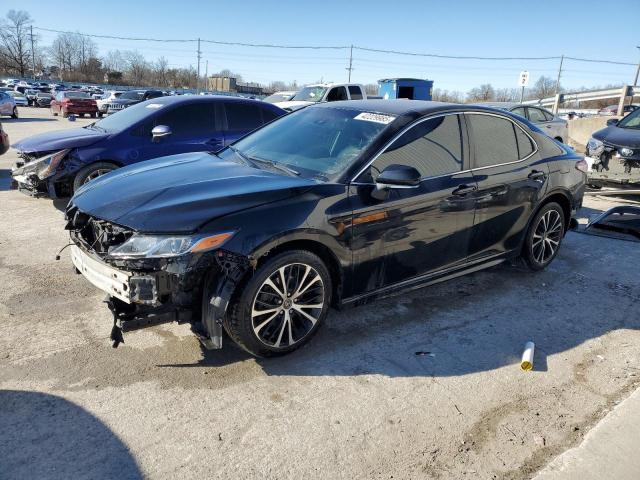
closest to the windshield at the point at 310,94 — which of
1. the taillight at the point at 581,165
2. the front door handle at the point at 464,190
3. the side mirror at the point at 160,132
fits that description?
the side mirror at the point at 160,132

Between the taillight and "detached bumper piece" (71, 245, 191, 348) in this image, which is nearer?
"detached bumper piece" (71, 245, 191, 348)

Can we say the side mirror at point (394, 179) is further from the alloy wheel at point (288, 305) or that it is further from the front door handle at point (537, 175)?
the front door handle at point (537, 175)

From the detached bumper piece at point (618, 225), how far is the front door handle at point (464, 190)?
373cm

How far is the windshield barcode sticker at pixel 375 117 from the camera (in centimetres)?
389

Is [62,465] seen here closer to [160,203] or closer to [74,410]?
[74,410]

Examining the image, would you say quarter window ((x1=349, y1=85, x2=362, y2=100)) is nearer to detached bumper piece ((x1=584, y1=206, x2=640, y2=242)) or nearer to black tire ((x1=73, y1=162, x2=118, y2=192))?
detached bumper piece ((x1=584, y1=206, x2=640, y2=242))

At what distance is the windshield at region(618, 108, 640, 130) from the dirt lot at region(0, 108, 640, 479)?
708 centimetres

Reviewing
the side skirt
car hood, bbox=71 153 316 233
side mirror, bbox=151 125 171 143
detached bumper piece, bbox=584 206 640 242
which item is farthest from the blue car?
detached bumper piece, bbox=584 206 640 242

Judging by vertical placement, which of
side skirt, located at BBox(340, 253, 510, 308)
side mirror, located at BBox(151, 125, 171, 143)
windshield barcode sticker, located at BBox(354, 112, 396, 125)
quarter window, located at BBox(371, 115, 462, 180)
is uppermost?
windshield barcode sticker, located at BBox(354, 112, 396, 125)

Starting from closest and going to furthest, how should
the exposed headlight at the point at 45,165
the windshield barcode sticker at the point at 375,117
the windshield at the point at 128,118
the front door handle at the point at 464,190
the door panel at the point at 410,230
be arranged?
the door panel at the point at 410,230
the windshield barcode sticker at the point at 375,117
the front door handle at the point at 464,190
the exposed headlight at the point at 45,165
the windshield at the point at 128,118

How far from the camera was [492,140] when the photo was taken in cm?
451

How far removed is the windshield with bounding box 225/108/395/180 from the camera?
3736 millimetres

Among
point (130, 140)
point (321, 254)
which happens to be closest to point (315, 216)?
point (321, 254)

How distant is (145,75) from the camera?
9850 centimetres
